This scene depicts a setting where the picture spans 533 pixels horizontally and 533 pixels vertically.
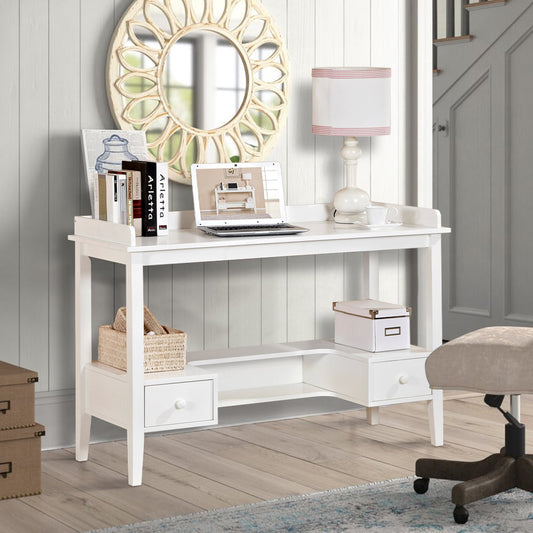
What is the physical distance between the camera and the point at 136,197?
312cm

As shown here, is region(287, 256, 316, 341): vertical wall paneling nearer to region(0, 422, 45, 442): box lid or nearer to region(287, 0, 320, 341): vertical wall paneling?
region(287, 0, 320, 341): vertical wall paneling

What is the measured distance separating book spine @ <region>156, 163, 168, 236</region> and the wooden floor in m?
0.74

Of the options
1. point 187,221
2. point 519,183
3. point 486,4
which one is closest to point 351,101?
point 187,221

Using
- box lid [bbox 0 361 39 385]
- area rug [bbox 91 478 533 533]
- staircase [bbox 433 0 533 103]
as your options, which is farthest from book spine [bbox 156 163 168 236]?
staircase [bbox 433 0 533 103]

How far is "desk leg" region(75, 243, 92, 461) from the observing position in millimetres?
3268

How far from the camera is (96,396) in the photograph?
3221 mm

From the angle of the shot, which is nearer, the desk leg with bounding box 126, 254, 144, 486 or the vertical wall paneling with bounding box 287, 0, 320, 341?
the desk leg with bounding box 126, 254, 144, 486

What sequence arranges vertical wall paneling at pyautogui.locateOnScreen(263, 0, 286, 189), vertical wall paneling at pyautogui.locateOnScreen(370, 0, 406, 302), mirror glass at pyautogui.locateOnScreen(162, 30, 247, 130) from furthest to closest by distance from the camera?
vertical wall paneling at pyautogui.locateOnScreen(370, 0, 406, 302), vertical wall paneling at pyautogui.locateOnScreen(263, 0, 286, 189), mirror glass at pyautogui.locateOnScreen(162, 30, 247, 130)

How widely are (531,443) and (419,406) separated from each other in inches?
24.9

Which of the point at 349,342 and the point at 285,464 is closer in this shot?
the point at 285,464

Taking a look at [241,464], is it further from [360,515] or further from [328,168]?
[328,168]

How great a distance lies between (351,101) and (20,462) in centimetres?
158

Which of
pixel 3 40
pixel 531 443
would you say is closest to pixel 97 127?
pixel 3 40

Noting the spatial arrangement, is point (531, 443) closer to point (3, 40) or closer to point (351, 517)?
point (351, 517)
